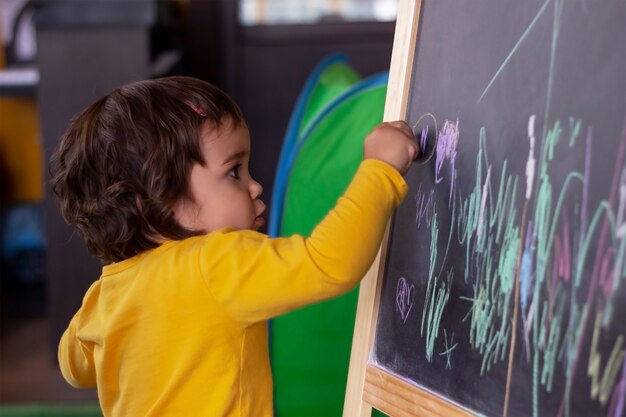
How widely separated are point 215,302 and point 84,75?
79.8 inches

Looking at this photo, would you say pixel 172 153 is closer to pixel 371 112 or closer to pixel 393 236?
pixel 393 236

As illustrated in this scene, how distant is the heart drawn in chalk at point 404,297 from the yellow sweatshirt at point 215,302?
146 millimetres

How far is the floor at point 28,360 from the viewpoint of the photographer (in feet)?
9.00

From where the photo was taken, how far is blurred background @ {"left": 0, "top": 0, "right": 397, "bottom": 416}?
2887mm

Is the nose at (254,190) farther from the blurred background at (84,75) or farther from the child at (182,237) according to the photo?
the blurred background at (84,75)

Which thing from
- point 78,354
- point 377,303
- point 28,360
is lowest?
point 28,360

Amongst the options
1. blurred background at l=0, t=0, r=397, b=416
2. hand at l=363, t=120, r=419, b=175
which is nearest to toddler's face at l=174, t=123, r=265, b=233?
hand at l=363, t=120, r=419, b=175

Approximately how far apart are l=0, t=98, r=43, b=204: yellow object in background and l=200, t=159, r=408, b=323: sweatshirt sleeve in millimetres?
3550

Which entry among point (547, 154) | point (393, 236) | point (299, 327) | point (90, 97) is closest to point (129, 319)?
point (393, 236)

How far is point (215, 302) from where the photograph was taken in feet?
3.42

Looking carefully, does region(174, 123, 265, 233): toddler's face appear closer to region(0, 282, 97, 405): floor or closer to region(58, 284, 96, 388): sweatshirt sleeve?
region(58, 284, 96, 388): sweatshirt sleeve

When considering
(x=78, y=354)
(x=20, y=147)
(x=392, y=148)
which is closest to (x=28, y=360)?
(x=20, y=147)

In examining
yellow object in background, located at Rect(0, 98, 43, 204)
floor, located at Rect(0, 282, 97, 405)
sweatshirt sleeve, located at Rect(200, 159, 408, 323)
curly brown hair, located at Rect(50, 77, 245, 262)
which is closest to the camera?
sweatshirt sleeve, located at Rect(200, 159, 408, 323)

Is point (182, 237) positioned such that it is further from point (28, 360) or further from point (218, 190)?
point (28, 360)
